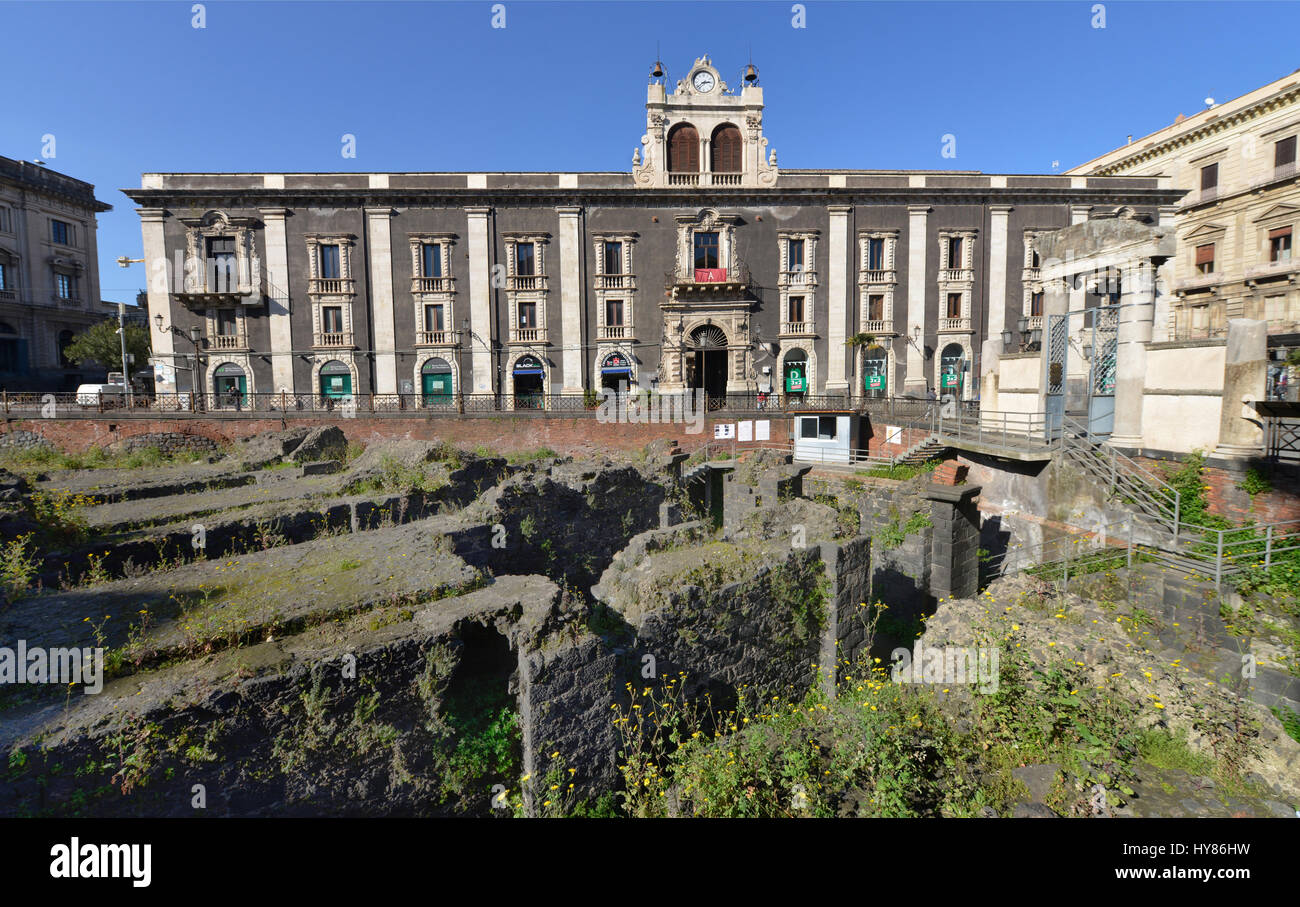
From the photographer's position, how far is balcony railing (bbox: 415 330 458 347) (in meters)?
28.7

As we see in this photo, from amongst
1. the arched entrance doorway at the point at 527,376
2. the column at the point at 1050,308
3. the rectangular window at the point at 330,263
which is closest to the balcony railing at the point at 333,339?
the rectangular window at the point at 330,263

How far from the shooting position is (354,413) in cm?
2417

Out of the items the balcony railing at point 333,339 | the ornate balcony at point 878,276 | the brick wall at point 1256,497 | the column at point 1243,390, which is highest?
the ornate balcony at point 878,276

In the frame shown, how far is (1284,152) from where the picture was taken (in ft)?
87.2

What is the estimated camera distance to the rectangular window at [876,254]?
29152mm

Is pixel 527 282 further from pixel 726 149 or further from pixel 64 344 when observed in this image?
pixel 64 344

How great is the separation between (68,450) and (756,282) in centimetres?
2973

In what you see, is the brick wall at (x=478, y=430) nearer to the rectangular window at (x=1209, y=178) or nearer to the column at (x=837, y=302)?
the column at (x=837, y=302)

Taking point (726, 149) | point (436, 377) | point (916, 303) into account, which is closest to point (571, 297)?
point (436, 377)

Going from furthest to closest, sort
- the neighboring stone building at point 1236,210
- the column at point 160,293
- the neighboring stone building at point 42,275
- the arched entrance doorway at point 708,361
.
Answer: the neighboring stone building at point 42,275
the arched entrance doorway at point 708,361
the column at point 160,293
the neighboring stone building at point 1236,210

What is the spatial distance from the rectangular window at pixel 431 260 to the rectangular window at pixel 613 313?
27.9ft

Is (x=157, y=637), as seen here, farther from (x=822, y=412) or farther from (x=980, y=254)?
(x=980, y=254)

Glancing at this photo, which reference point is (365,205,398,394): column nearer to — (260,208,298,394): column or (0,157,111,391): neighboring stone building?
(260,208,298,394): column
